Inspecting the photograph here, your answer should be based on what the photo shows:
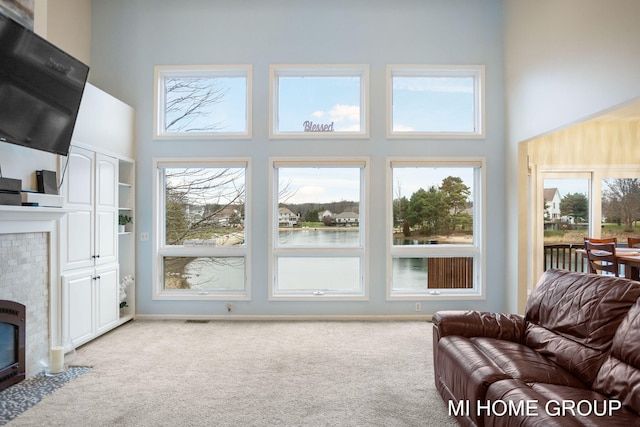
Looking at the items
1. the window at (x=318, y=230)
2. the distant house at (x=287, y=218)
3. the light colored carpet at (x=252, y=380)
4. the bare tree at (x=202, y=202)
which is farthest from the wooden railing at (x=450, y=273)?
the bare tree at (x=202, y=202)

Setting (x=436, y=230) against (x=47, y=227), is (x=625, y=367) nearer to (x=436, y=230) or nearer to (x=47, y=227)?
(x=436, y=230)

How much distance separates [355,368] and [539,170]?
4660mm

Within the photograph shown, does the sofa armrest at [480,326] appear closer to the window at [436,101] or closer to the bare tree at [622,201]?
the window at [436,101]

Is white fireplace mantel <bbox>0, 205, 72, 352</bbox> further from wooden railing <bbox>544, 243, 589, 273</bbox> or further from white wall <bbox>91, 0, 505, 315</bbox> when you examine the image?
wooden railing <bbox>544, 243, 589, 273</bbox>

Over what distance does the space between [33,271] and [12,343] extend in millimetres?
583

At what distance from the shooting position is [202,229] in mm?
5141

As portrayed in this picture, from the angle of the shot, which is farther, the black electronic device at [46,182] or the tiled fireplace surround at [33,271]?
the black electronic device at [46,182]

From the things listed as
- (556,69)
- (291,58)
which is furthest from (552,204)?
(291,58)

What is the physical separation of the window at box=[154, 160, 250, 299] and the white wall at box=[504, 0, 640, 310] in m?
3.43

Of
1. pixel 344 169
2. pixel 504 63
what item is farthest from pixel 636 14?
pixel 344 169

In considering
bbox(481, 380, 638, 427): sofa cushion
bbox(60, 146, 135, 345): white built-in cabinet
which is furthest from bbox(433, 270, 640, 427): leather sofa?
bbox(60, 146, 135, 345): white built-in cabinet

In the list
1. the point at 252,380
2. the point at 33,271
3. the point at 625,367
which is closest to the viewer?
the point at 625,367

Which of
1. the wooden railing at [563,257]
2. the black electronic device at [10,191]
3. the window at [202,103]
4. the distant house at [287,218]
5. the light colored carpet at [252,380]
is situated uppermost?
the window at [202,103]

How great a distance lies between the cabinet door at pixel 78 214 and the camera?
3.68m
